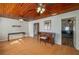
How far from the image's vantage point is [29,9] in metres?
2.17

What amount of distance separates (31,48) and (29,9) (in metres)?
0.78

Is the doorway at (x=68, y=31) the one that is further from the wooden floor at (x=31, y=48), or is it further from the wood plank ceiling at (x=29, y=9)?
the wood plank ceiling at (x=29, y=9)

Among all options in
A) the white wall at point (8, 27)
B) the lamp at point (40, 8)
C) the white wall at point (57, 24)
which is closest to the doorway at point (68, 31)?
the white wall at point (57, 24)

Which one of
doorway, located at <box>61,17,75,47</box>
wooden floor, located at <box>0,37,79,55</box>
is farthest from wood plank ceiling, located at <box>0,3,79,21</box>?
wooden floor, located at <box>0,37,79,55</box>

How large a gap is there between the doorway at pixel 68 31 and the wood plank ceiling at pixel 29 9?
0.21m

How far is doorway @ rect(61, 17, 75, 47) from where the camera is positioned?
216cm

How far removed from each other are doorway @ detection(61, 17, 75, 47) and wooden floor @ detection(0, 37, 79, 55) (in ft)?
0.35

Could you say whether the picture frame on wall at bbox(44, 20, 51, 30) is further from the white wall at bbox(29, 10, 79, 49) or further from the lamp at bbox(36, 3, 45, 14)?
the lamp at bbox(36, 3, 45, 14)

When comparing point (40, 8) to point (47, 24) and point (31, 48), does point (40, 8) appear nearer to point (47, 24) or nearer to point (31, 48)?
point (47, 24)

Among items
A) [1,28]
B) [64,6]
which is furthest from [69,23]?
[1,28]

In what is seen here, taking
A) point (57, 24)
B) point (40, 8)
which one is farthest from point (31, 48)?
point (40, 8)
